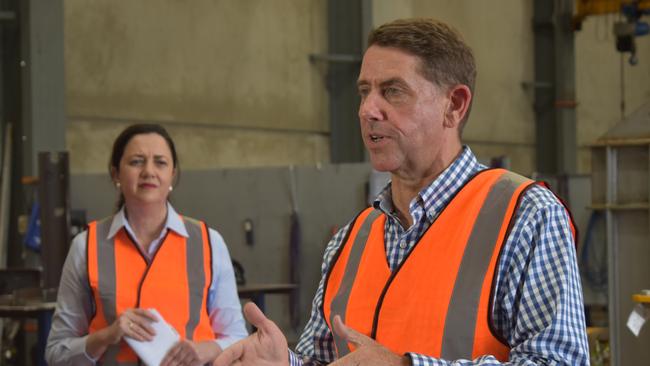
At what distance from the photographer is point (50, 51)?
812 centimetres

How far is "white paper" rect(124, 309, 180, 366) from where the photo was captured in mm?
3186

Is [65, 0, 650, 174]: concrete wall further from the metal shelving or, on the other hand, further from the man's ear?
the man's ear

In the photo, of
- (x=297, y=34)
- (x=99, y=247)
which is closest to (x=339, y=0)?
(x=297, y=34)

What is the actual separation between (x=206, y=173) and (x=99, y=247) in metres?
4.57

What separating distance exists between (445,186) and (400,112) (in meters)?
0.17

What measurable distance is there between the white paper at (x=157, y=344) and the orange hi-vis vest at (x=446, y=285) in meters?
1.27

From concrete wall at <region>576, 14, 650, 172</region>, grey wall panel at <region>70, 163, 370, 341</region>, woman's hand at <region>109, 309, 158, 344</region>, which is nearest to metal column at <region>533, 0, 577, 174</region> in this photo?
concrete wall at <region>576, 14, 650, 172</region>

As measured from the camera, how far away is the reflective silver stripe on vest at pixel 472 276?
1.81 meters

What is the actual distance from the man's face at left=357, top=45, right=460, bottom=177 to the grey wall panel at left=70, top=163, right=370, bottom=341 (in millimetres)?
5635

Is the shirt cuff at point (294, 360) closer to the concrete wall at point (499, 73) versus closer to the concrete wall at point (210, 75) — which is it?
the concrete wall at point (210, 75)

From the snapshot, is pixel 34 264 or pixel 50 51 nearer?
pixel 34 264

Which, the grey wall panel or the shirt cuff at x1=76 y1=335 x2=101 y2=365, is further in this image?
the grey wall panel

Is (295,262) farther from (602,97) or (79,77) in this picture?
(602,97)

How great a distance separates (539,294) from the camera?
1.75m
